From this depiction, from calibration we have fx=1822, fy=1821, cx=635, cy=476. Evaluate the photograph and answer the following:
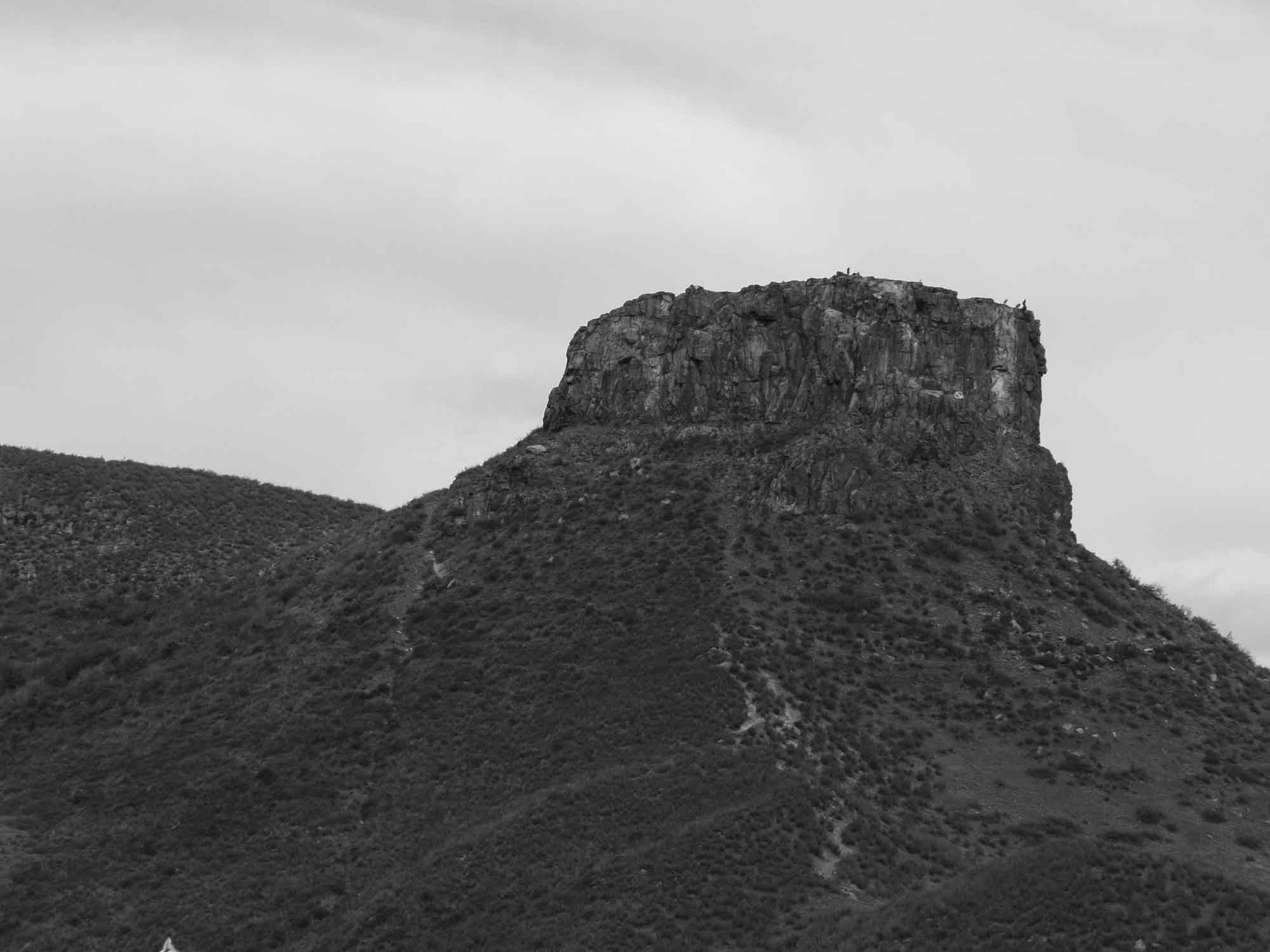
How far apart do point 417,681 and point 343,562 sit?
15.9m

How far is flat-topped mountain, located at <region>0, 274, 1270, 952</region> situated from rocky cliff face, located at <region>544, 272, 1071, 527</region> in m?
0.19

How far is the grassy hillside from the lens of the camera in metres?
63.7

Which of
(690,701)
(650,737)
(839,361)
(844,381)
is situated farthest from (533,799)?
(839,361)

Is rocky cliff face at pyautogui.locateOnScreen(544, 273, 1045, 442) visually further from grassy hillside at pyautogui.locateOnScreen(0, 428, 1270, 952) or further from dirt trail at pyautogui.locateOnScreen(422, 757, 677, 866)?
dirt trail at pyautogui.locateOnScreen(422, 757, 677, 866)

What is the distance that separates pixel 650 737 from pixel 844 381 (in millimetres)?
27289

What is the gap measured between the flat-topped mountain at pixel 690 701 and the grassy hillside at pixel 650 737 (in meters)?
0.20

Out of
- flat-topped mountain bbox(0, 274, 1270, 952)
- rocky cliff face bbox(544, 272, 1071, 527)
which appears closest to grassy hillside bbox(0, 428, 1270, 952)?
flat-topped mountain bbox(0, 274, 1270, 952)

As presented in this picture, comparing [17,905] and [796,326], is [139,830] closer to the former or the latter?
[17,905]

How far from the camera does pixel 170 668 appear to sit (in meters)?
88.2

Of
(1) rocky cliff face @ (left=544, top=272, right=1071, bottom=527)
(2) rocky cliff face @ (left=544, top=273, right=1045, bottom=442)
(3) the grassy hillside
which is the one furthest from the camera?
(2) rocky cliff face @ (left=544, top=273, right=1045, bottom=442)

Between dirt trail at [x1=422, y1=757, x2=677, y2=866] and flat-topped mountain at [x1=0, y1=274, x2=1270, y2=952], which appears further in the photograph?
dirt trail at [x1=422, y1=757, x2=677, y2=866]

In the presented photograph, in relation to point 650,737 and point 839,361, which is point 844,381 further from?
point 650,737

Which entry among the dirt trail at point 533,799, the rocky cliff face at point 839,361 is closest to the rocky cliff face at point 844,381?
the rocky cliff face at point 839,361

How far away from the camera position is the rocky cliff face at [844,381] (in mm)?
91562
